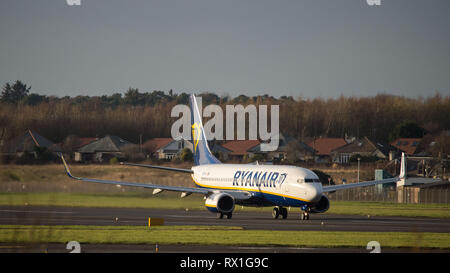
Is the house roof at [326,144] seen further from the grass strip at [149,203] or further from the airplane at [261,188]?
the airplane at [261,188]

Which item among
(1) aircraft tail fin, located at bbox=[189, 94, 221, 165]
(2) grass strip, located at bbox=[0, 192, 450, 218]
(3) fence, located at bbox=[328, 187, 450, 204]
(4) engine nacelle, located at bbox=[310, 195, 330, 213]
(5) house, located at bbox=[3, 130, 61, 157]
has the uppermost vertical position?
(1) aircraft tail fin, located at bbox=[189, 94, 221, 165]

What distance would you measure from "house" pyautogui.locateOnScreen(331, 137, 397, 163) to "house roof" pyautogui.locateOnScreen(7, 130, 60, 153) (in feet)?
171

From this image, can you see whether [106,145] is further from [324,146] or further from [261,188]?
[261,188]

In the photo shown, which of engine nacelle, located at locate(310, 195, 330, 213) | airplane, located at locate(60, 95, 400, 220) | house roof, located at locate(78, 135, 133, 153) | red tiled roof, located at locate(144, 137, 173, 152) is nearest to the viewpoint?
airplane, located at locate(60, 95, 400, 220)

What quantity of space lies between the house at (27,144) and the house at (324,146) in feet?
160

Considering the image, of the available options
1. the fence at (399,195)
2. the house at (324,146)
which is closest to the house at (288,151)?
the house at (324,146)

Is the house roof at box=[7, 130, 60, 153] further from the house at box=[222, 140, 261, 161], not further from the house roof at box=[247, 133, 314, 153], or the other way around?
the house roof at box=[247, 133, 314, 153]

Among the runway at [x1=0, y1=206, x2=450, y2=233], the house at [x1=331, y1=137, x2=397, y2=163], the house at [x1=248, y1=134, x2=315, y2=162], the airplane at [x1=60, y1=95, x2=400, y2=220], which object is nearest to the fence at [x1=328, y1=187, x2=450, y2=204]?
the airplane at [x1=60, y1=95, x2=400, y2=220]

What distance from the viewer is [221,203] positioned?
46969mm

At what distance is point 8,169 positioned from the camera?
212 ft

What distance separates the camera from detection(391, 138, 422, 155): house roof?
125 metres
